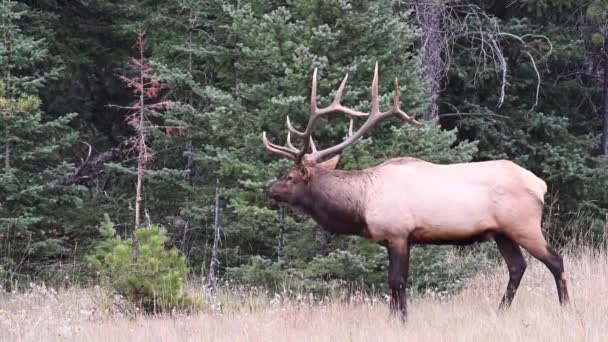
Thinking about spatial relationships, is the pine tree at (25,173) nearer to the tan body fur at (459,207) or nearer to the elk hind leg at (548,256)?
the tan body fur at (459,207)

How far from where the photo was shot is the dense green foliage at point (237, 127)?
10.1 meters

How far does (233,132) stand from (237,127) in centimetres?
8

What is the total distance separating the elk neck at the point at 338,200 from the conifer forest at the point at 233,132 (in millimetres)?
786

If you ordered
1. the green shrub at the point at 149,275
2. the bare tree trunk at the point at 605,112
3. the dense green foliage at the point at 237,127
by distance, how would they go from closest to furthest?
the green shrub at the point at 149,275, the dense green foliage at the point at 237,127, the bare tree trunk at the point at 605,112

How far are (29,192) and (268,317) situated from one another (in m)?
4.63

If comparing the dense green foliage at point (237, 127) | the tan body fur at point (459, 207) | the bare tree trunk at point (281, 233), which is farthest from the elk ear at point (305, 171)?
the bare tree trunk at point (281, 233)

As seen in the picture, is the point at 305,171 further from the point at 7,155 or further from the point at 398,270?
the point at 7,155

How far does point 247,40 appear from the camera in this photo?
10.6m

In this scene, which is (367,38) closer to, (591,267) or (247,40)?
(247,40)

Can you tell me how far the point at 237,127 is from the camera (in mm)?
10633

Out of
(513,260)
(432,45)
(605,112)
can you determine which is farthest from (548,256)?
(605,112)

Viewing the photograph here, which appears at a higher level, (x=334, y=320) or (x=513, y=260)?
(x=513, y=260)

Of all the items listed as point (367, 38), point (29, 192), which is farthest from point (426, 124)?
point (29, 192)

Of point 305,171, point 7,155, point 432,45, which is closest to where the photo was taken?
point 305,171
